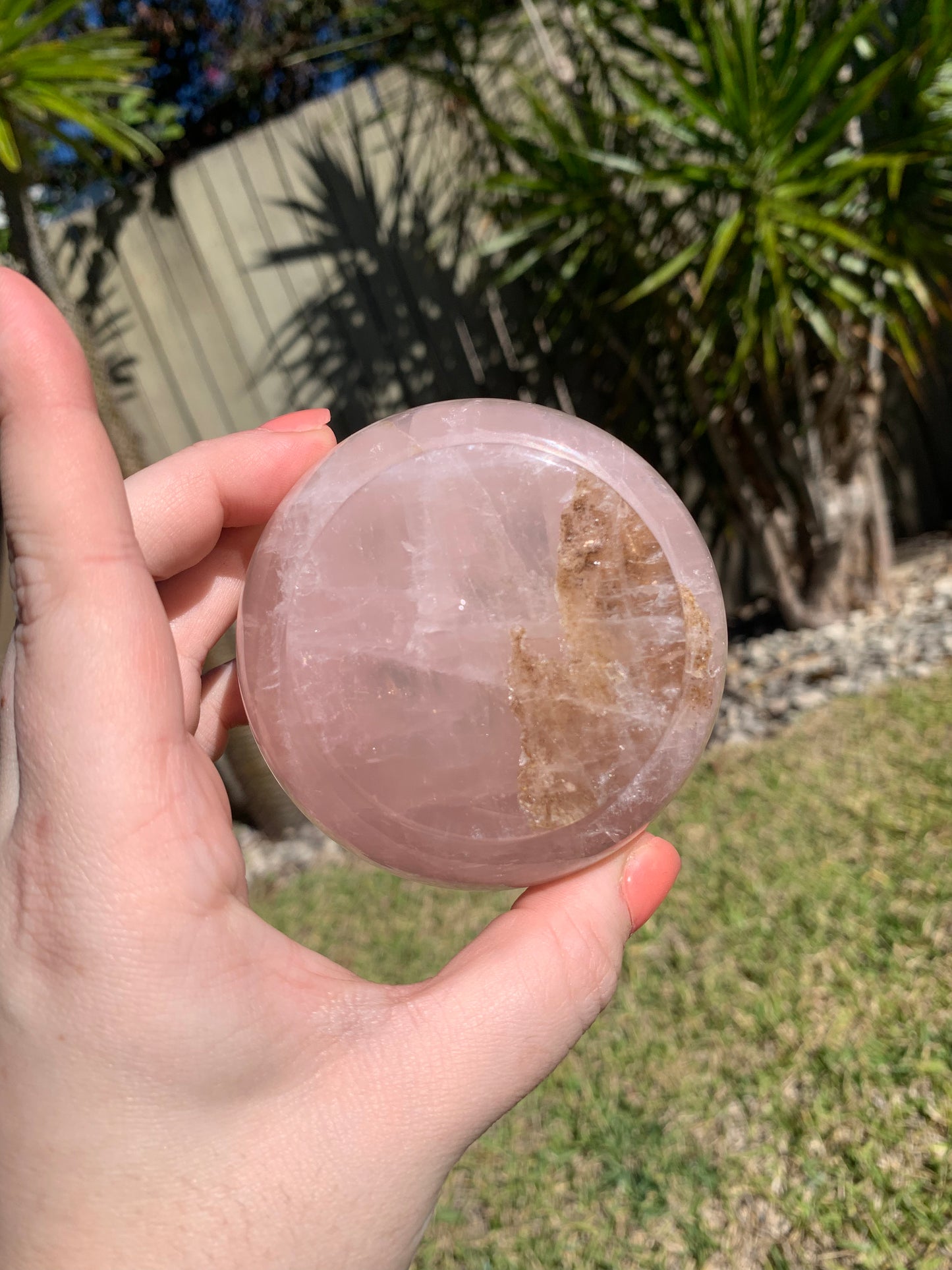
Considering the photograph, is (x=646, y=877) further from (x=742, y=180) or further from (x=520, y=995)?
(x=742, y=180)

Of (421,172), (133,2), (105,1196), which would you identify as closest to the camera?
(105,1196)

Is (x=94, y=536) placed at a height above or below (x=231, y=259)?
below

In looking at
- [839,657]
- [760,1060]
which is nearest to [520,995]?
[760,1060]

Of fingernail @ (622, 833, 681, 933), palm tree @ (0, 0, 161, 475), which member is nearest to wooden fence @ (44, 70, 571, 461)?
palm tree @ (0, 0, 161, 475)

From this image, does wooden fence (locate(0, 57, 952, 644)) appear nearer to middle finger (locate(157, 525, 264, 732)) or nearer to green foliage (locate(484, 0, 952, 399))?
green foliage (locate(484, 0, 952, 399))

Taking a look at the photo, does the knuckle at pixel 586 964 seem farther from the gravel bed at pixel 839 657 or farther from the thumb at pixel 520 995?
the gravel bed at pixel 839 657

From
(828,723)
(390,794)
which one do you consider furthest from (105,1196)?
(828,723)

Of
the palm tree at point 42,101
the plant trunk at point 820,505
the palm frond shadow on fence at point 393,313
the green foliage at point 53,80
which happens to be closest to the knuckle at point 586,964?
the palm tree at point 42,101

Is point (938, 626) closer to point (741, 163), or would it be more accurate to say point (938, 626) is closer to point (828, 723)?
point (828, 723)
